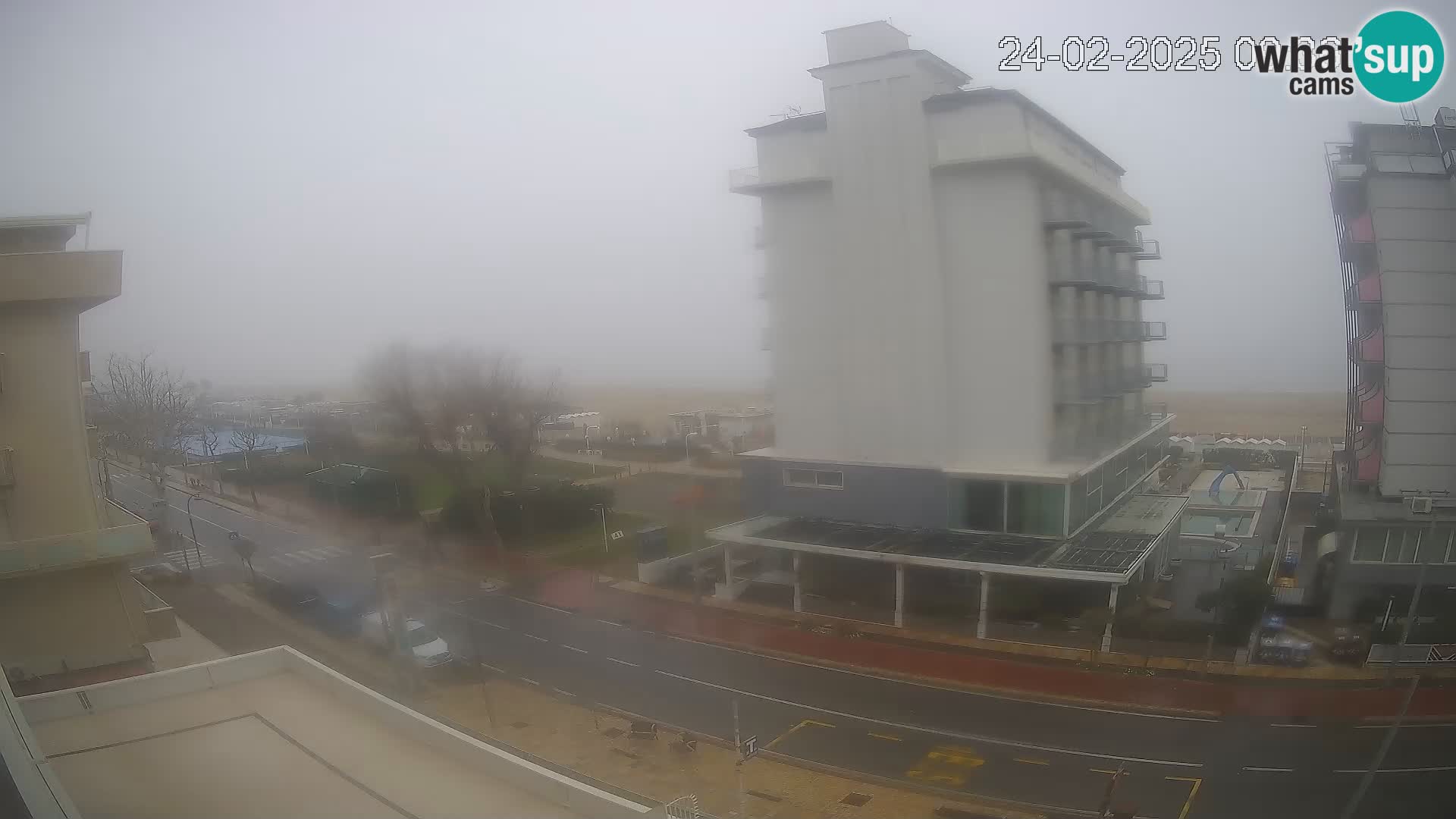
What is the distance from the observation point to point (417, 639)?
375 centimetres

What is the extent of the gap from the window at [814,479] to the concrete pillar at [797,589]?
0.44 meters

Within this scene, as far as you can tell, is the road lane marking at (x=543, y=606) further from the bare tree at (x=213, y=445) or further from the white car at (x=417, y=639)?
the bare tree at (x=213, y=445)

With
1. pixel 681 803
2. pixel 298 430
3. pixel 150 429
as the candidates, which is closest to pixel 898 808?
pixel 681 803

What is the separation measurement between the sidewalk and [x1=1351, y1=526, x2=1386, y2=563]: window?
568 mm

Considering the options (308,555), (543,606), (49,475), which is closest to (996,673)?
(543,606)

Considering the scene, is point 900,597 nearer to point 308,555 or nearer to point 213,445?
point 308,555

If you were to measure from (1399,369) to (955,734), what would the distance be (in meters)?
Result: 2.38

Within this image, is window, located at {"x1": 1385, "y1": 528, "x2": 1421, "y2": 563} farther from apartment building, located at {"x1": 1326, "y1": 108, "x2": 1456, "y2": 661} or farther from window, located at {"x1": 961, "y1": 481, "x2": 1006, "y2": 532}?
window, located at {"x1": 961, "y1": 481, "x2": 1006, "y2": 532}

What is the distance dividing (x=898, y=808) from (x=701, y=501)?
7.16ft

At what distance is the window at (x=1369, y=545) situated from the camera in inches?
117

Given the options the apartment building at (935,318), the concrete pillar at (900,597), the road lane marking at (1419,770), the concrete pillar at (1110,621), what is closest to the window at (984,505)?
the apartment building at (935,318)

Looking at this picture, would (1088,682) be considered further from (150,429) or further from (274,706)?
(150,429)

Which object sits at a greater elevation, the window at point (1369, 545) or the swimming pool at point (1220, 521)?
the window at point (1369, 545)

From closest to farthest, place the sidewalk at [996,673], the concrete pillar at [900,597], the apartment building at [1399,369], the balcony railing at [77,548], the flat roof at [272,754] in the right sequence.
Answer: the flat roof at [272,754] < the balcony railing at [77,548] < the apartment building at [1399,369] < the sidewalk at [996,673] < the concrete pillar at [900,597]
